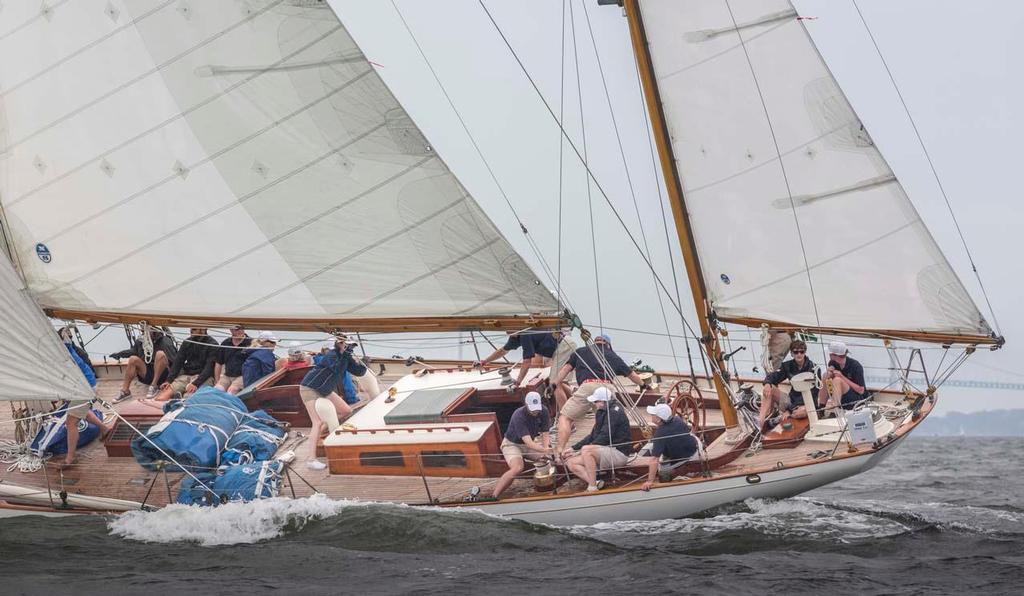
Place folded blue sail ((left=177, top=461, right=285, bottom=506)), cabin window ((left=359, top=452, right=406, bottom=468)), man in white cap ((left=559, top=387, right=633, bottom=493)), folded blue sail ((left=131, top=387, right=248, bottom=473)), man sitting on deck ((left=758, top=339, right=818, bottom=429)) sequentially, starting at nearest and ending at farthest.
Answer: man in white cap ((left=559, top=387, right=633, bottom=493)) → folded blue sail ((left=177, top=461, right=285, bottom=506)) → folded blue sail ((left=131, top=387, right=248, bottom=473)) → cabin window ((left=359, top=452, right=406, bottom=468)) → man sitting on deck ((left=758, top=339, right=818, bottom=429))

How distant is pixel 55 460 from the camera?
1234 cm

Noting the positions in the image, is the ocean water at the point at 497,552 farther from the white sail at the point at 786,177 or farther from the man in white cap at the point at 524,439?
the white sail at the point at 786,177

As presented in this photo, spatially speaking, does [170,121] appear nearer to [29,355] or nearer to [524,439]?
[29,355]

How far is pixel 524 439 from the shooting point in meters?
11.0

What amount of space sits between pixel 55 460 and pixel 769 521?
776 cm

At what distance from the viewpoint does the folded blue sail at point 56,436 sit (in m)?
12.1

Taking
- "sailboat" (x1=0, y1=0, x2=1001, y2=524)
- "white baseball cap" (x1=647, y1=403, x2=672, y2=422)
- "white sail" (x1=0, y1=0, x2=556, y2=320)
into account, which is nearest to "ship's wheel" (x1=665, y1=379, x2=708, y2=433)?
"sailboat" (x1=0, y1=0, x2=1001, y2=524)

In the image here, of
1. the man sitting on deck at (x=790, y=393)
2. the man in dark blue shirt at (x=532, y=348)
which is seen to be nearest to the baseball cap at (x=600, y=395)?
the man sitting on deck at (x=790, y=393)

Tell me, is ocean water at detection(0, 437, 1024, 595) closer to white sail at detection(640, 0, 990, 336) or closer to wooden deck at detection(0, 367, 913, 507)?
wooden deck at detection(0, 367, 913, 507)

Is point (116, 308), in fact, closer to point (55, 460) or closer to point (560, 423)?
point (55, 460)

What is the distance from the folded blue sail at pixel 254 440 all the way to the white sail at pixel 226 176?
4.37 feet

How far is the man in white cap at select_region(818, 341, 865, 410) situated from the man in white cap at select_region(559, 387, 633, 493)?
89.0 inches

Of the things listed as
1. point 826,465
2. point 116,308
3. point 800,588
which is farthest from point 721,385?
point 116,308

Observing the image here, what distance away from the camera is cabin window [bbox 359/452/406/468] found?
37.5 ft
